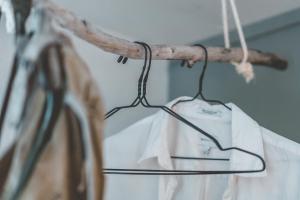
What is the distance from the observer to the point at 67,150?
38 centimetres

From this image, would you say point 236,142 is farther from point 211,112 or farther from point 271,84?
point 271,84

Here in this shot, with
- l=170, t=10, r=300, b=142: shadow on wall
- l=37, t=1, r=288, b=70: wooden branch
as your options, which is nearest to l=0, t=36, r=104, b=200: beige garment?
l=37, t=1, r=288, b=70: wooden branch

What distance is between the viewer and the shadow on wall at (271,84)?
3.34 ft

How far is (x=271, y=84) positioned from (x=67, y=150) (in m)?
0.81

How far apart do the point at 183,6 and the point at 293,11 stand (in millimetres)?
281

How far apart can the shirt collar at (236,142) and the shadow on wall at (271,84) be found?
234mm

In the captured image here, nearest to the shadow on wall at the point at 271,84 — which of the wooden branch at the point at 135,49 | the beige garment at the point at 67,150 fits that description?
the wooden branch at the point at 135,49

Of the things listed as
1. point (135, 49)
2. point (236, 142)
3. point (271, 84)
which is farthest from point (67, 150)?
point (271, 84)

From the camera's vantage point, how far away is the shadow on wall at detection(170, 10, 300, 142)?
1.02 meters

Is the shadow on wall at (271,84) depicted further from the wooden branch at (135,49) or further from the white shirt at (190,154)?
the white shirt at (190,154)

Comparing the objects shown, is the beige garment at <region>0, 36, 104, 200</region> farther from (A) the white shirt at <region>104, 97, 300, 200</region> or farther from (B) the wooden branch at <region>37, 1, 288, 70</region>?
(A) the white shirt at <region>104, 97, 300, 200</region>

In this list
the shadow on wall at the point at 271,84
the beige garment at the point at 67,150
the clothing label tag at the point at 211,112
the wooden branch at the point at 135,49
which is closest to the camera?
the beige garment at the point at 67,150

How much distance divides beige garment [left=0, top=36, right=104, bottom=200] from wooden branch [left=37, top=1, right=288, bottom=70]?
81 mm

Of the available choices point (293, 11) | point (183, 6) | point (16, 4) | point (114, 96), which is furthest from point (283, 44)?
point (16, 4)
